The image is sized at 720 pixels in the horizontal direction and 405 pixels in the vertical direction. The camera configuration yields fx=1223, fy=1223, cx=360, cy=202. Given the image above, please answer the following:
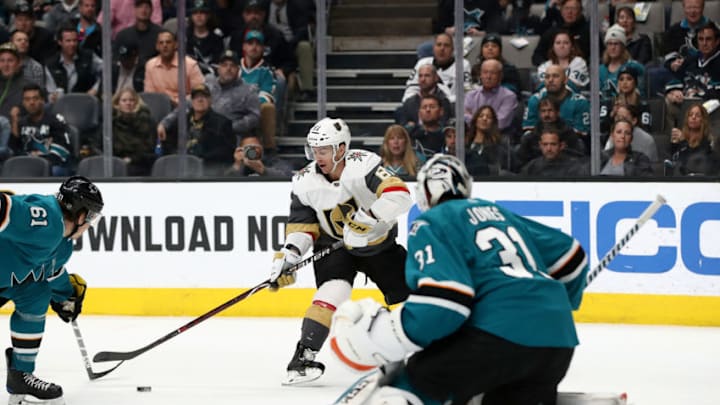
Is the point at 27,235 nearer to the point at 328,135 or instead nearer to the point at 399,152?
the point at 328,135

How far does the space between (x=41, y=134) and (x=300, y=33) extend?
160 cm

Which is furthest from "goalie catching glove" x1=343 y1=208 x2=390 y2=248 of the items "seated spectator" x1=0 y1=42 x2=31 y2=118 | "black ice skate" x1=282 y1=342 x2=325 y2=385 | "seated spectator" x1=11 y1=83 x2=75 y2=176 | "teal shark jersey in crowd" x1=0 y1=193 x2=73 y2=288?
"seated spectator" x1=0 y1=42 x2=31 y2=118

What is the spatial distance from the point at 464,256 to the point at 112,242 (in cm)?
429

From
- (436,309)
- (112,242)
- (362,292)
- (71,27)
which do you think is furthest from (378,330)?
(71,27)

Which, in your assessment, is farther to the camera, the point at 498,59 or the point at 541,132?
the point at 498,59

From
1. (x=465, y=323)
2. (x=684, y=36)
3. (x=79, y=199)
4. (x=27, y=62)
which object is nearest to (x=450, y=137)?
(x=684, y=36)

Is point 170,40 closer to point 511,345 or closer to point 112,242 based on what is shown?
point 112,242

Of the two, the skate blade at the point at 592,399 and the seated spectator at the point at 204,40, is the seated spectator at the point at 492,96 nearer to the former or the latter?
the seated spectator at the point at 204,40

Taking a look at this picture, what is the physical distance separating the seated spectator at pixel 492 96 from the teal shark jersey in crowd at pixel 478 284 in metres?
3.73

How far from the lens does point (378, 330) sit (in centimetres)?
277

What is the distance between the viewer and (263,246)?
6.63 meters

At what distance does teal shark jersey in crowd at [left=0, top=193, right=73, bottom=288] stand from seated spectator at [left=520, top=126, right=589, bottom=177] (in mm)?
2958

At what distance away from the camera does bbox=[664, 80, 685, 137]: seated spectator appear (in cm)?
633

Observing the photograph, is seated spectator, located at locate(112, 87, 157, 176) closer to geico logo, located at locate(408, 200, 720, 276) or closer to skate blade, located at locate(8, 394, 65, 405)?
geico logo, located at locate(408, 200, 720, 276)
